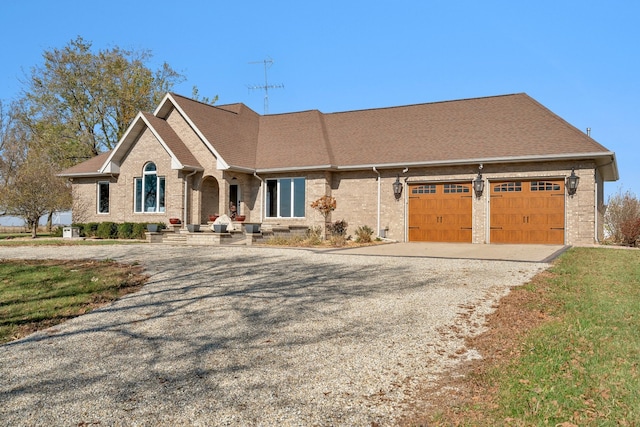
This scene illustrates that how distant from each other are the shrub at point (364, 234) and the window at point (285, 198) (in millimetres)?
3592

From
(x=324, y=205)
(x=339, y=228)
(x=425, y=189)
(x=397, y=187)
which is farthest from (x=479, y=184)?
(x=324, y=205)

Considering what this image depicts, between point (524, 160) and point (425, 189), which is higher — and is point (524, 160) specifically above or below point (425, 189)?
above

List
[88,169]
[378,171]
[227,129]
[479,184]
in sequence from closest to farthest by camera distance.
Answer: [479,184] → [378,171] → [227,129] → [88,169]

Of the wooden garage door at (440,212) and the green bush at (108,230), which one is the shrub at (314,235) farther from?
the green bush at (108,230)

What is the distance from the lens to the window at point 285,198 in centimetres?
2300

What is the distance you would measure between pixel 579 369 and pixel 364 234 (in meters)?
15.6

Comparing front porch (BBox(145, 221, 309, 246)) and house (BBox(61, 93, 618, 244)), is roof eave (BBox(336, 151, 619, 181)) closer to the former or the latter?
house (BBox(61, 93, 618, 244))

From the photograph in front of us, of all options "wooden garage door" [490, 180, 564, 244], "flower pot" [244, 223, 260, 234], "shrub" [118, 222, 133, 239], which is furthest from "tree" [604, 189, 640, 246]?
"shrub" [118, 222, 133, 239]

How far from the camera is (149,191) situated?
2342 centimetres

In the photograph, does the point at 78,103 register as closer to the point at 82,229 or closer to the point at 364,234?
the point at 82,229

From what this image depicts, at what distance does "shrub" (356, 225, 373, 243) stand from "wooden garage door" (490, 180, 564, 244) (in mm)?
5202

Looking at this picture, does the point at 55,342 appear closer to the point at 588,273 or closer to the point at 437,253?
the point at 588,273

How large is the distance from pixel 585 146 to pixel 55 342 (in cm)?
1872

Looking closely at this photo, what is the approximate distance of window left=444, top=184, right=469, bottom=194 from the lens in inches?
797
